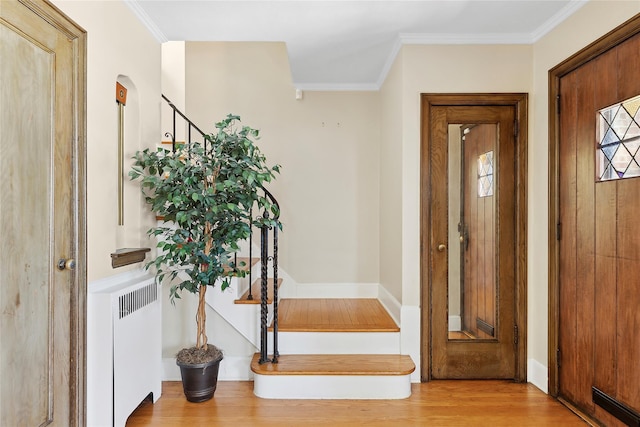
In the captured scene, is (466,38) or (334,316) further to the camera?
(334,316)

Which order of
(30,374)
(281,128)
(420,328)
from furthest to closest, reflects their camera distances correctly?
(281,128) < (420,328) < (30,374)

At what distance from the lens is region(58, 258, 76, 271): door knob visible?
1877 mm

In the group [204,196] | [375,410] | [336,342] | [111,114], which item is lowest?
[375,410]

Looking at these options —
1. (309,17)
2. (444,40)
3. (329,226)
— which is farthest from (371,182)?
(309,17)

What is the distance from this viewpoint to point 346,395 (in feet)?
8.95

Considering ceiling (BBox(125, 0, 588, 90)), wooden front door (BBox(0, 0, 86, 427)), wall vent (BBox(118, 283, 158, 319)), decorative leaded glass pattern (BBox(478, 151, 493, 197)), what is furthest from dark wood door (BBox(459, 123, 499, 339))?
wooden front door (BBox(0, 0, 86, 427))

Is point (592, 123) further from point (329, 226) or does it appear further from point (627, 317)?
point (329, 226)

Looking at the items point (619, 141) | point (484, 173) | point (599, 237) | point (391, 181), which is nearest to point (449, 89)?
point (484, 173)

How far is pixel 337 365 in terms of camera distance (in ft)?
9.30

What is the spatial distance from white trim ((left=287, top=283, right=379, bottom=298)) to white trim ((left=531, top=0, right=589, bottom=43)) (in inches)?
102

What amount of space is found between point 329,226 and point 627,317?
265cm

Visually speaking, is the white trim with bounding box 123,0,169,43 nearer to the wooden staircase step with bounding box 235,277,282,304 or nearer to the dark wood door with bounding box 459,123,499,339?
the wooden staircase step with bounding box 235,277,282,304

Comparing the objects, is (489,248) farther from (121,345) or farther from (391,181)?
(121,345)

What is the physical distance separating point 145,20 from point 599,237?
3.08 metres
